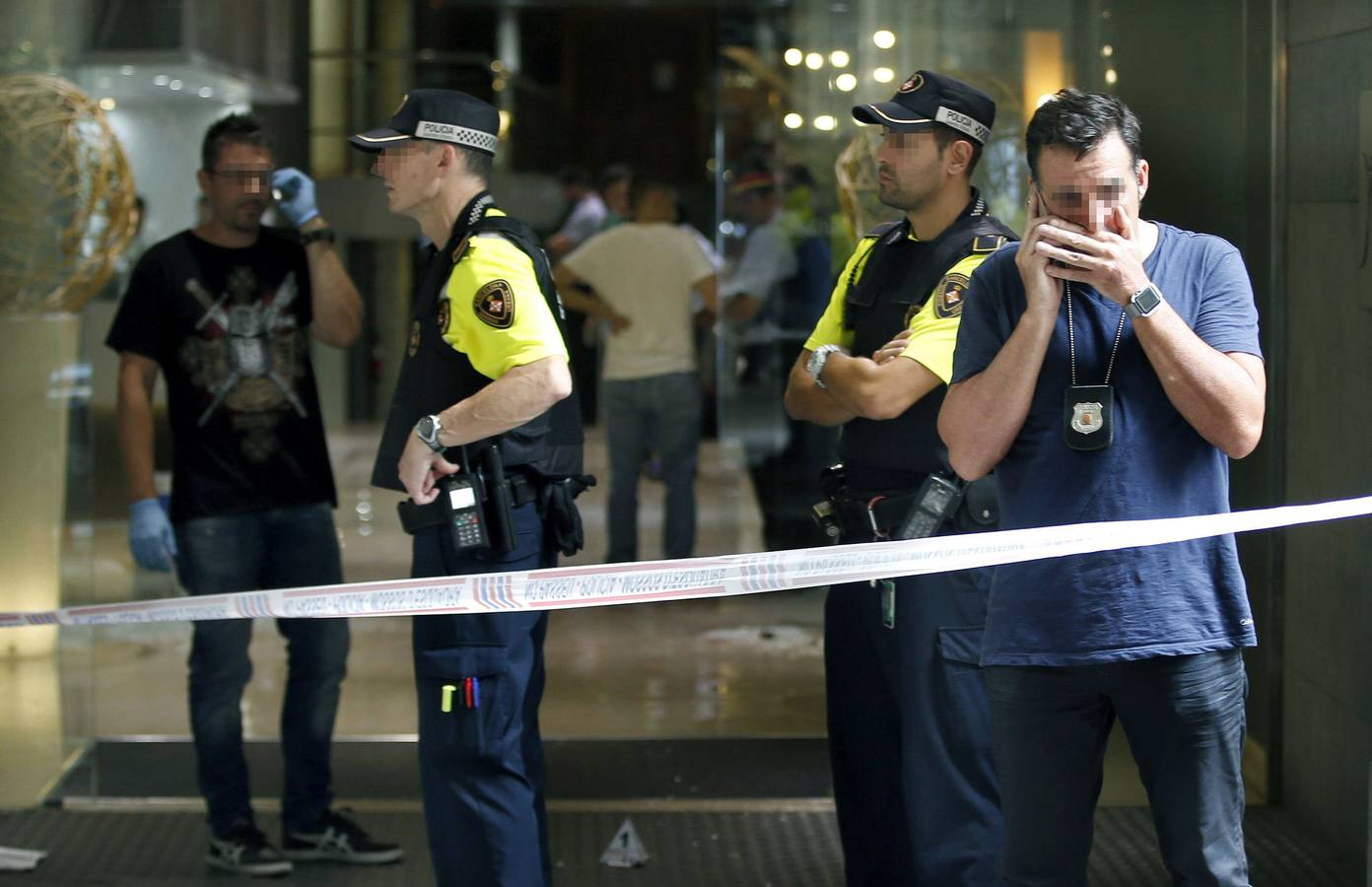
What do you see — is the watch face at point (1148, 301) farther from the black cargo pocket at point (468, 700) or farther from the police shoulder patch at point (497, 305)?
the black cargo pocket at point (468, 700)

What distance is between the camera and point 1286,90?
3783mm

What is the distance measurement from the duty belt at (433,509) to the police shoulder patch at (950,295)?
0.80m

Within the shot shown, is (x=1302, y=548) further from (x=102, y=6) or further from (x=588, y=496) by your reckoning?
(x=588, y=496)

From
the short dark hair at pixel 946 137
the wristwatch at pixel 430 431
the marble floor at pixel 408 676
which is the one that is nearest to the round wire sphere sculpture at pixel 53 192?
the marble floor at pixel 408 676

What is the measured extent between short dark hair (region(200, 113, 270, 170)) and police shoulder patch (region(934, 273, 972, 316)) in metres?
1.71

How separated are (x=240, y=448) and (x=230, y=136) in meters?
0.71

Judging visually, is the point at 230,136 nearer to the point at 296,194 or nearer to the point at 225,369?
the point at 296,194

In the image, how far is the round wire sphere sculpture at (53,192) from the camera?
435 cm

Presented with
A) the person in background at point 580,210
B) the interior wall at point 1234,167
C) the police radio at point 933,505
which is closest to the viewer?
the police radio at point 933,505

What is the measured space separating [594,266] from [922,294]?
11.9ft

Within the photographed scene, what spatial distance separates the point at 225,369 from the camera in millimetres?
3674

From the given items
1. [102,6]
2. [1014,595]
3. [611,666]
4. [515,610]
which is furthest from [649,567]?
[102,6]

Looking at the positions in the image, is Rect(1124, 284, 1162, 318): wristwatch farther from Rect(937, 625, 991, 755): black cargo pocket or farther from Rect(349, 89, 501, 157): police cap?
Rect(349, 89, 501, 157): police cap

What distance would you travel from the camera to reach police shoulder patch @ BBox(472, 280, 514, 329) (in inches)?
110
